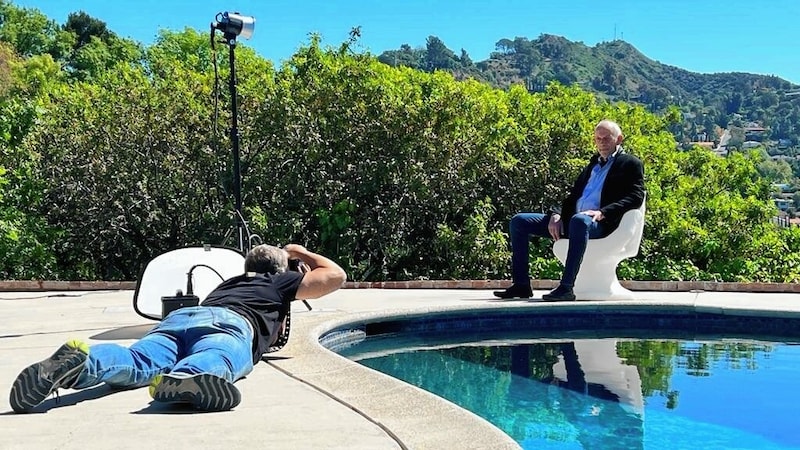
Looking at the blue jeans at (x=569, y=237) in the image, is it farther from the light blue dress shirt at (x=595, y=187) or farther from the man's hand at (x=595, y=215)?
the light blue dress shirt at (x=595, y=187)

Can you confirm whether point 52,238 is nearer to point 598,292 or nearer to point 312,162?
point 312,162

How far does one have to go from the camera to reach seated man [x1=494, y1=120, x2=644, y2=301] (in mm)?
6672

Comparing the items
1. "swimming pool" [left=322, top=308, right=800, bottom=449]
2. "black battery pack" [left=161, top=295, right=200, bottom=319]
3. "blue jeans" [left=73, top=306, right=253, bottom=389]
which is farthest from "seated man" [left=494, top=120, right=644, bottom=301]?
"blue jeans" [left=73, top=306, right=253, bottom=389]

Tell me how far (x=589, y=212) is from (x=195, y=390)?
4129 millimetres

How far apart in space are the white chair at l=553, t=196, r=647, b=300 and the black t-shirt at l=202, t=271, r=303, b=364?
10.4 feet

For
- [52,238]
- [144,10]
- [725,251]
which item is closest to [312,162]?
[52,238]

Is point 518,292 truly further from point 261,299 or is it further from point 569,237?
point 261,299

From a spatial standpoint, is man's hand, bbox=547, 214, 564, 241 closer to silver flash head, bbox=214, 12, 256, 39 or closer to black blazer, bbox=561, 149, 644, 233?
black blazer, bbox=561, 149, 644, 233

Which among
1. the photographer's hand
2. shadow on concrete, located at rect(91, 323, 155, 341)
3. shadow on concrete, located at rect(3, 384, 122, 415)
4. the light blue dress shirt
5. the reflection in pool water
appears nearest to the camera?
shadow on concrete, located at rect(3, 384, 122, 415)

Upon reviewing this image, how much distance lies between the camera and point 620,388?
455cm

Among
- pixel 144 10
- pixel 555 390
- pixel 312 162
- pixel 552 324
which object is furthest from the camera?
pixel 144 10

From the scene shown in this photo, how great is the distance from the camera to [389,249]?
35.0 ft

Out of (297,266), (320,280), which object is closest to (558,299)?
(297,266)

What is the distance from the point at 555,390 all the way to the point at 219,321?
1741 millimetres
